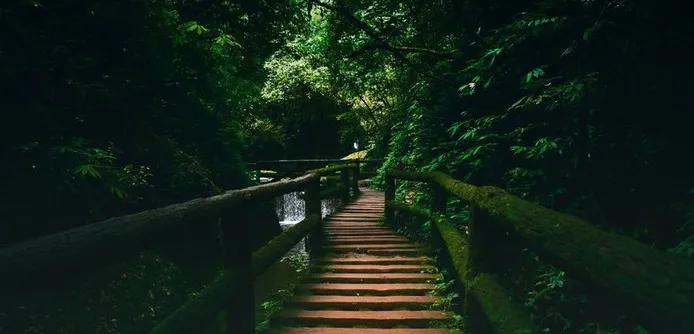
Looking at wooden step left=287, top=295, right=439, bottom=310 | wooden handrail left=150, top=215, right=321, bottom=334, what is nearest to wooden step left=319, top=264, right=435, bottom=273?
wooden step left=287, top=295, right=439, bottom=310

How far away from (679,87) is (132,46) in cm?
646

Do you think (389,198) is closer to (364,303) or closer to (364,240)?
(364,240)

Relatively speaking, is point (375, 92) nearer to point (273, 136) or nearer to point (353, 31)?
point (353, 31)

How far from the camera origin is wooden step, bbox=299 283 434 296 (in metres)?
4.20

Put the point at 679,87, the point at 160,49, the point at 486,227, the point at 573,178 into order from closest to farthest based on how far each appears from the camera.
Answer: the point at 486,227 < the point at 679,87 < the point at 573,178 < the point at 160,49

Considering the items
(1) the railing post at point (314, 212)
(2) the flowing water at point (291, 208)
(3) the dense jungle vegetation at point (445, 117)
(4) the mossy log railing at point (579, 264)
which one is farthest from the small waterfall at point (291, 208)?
(4) the mossy log railing at point (579, 264)

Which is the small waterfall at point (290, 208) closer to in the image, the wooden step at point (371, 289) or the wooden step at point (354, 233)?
the wooden step at point (354, 233)

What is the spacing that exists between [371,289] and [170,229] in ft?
9.06

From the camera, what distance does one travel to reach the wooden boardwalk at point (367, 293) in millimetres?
3496

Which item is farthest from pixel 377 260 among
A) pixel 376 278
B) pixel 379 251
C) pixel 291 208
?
pixel 291 208

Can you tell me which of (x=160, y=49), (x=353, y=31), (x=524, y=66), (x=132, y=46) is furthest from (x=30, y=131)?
(x=353, y=31)

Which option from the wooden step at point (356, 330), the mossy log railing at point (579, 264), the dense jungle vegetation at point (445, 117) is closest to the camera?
the mossy log railing at point (579, 264)

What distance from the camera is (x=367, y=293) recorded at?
4.20 meters

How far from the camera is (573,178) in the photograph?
13.2 ft
